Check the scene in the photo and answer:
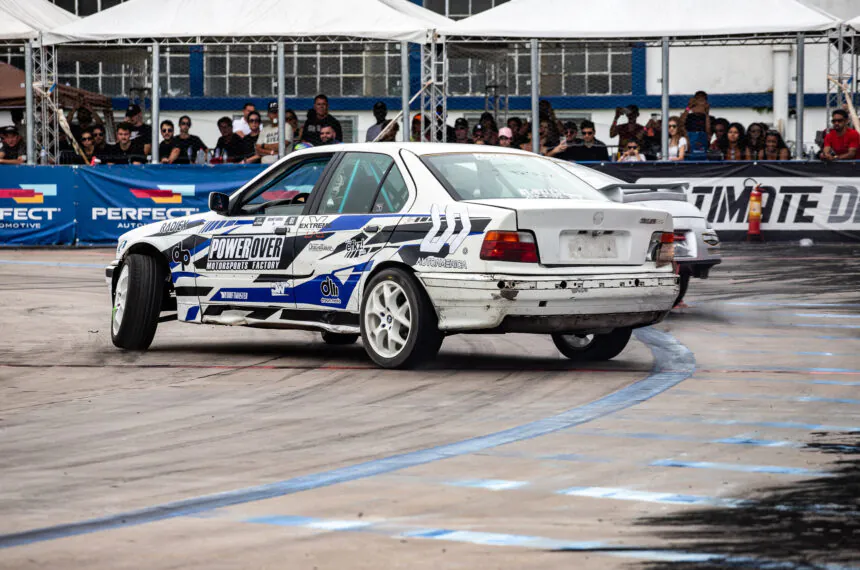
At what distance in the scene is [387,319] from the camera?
32.7 ft

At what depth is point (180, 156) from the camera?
26.5m

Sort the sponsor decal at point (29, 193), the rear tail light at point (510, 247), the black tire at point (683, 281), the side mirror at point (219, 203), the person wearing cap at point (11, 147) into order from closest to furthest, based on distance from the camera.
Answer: the rear tail light at point (510, 247) → the side mirror at point (219, 203) → the black tire at point (683, 281) → the sponsor decal at point (29, 193) → the person wearing cap at point (11, 147)

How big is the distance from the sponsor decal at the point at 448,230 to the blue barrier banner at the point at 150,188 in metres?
15.8

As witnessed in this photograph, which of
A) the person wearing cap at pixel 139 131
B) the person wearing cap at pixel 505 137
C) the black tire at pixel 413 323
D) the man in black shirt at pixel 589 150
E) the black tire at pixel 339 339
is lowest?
the black tire at pixel 339 339

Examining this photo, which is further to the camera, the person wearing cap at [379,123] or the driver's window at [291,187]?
the person wearing cap at [379,123]

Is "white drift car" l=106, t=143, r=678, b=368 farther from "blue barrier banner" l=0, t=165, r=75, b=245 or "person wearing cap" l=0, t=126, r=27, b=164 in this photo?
"person wearing cap" l=0, t=126, r=27, b=164

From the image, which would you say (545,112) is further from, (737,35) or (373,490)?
(373,490)

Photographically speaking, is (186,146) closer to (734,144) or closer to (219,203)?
(734,144)

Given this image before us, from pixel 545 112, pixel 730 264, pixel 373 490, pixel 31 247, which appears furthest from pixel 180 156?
pixel 373 490

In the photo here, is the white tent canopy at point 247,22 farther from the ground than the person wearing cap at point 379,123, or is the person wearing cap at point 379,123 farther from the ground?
the white tent canopy at point 247,22

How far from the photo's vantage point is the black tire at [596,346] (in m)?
10.7

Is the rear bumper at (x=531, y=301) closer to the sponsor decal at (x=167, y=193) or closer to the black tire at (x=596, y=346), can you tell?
the black tire at (x=596, y=346)

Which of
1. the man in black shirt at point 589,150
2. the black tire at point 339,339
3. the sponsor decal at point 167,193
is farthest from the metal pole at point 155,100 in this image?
the black tire at point 339,339

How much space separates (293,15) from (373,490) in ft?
68.5
